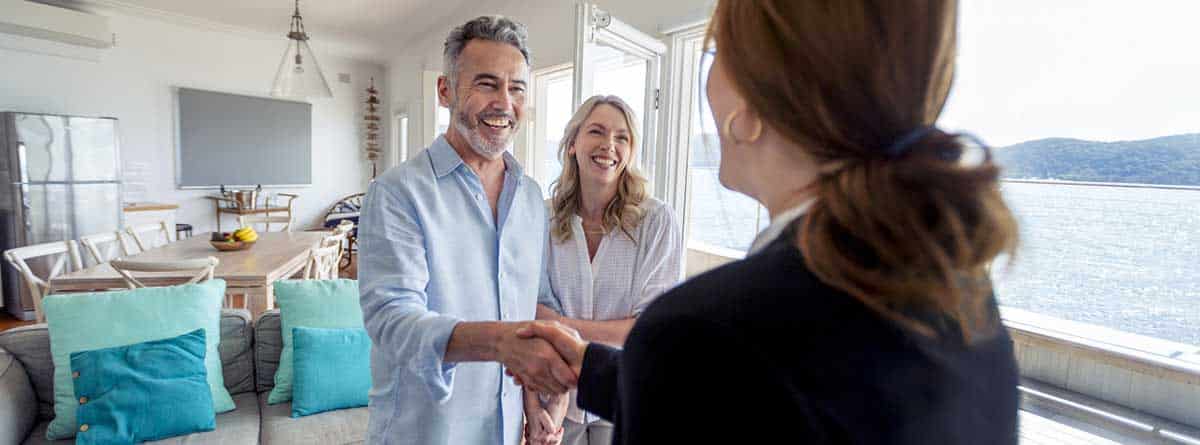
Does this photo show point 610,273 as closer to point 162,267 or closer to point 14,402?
point 14,402

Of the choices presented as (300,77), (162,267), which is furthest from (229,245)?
(300,77)

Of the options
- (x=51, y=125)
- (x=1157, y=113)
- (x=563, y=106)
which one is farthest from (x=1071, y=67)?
(x=51, y=125)

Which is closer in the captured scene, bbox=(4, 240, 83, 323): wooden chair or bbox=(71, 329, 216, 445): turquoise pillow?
bbox=(71, 329, 216, 445): turquoise pillow

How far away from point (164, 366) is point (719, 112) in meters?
2.26

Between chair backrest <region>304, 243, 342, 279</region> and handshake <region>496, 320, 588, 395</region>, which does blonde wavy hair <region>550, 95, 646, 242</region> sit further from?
chair backrest <region>304, 243, 342, 279</region>

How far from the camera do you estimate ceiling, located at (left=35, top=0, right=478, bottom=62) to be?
5.50 m

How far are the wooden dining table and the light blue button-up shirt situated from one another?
2358 mm

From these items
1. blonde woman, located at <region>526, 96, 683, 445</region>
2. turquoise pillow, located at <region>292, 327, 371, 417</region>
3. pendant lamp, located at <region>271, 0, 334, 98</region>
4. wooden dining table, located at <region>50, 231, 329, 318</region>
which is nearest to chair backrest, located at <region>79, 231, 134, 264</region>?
wooden dining table, located at <region>50, 231, 329, 318</region>

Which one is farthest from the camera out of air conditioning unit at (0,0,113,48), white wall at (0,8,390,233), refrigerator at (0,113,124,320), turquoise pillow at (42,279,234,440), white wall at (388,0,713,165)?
white wall at (0,8,390,233)

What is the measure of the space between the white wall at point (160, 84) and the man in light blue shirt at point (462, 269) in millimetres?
6561

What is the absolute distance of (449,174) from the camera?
1.16 m

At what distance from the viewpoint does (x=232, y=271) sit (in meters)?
3.05

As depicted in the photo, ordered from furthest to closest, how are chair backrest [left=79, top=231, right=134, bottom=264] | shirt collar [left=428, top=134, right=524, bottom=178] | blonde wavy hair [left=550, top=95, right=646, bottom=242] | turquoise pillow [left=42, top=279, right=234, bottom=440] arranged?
chair backrest [left=79, top=231, right=134, bottom=264] < turquoise pillow [left=42, top=279, right=234, bottom=440] < blonde wavy hair [left=550, top=95, right=646, bottom=242] < shirt collar [left=428, top=134, right=524, bottom=178]

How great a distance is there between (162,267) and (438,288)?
8.19 ft
